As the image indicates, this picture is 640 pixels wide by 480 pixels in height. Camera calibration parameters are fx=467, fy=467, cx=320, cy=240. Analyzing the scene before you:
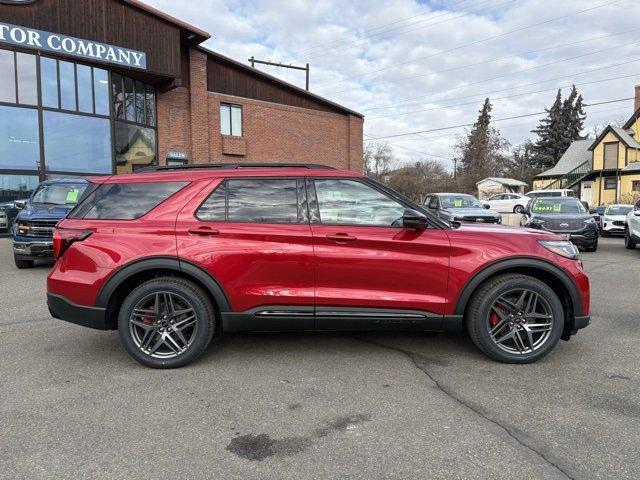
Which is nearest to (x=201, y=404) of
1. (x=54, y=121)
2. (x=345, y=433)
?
(x=345, y=433)

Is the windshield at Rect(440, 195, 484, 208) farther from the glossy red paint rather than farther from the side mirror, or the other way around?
the side mirror

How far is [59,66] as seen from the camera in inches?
625

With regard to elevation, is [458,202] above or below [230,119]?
below

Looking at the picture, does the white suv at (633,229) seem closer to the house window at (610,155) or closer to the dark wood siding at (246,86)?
the dark wood siding at (246,86)

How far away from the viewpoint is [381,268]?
3.94 m

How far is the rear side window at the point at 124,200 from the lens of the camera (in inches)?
163

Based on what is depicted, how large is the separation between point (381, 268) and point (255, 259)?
107 cm

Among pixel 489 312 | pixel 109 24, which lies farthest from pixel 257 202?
pixel 109 24

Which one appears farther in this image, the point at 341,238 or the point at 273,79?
the point at 273,79

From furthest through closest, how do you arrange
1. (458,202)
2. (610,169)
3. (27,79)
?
1. (610,169)
2. (458,202)
3. (27,79)

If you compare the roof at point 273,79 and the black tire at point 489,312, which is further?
the roof at point 273,79

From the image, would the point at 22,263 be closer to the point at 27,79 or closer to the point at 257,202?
the point at 257,202

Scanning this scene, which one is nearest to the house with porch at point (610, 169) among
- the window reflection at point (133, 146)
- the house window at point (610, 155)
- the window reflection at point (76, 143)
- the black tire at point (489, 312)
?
the house window at point (610, 155)

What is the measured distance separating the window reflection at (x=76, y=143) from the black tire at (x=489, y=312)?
1621cm
